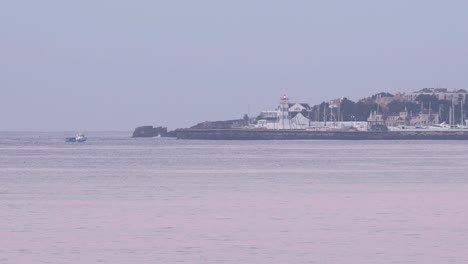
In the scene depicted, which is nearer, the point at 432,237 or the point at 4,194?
the point at 432,237

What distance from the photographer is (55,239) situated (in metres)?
24.9

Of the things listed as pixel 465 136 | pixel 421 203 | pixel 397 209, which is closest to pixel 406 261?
pixel 397 209

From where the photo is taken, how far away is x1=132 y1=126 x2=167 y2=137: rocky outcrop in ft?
637

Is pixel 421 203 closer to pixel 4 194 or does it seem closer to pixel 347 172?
pixel 4 194

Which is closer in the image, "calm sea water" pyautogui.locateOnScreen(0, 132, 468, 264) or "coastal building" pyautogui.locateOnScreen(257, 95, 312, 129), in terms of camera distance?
"calm sea water" pyautogui.locateOnScreen(0, 132, 468, 264)

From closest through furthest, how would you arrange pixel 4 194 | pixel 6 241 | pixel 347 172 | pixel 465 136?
1. pixel 6 241
2. pixel 4 194
3. pixel 347 172
4. pixel 465 136

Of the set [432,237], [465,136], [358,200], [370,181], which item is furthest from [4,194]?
[465,136]

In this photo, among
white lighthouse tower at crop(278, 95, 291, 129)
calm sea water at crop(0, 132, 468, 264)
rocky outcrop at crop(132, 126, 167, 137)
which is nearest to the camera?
calm sea water at crop(0, 132, 468, 264)

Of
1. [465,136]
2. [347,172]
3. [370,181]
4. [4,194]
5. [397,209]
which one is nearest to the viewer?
[397,209]

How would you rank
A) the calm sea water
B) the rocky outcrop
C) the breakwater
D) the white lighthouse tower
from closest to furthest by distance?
1. the calm sea water
2. the breakwater
3. the white lighthouse tower
4. the rocky outcrop

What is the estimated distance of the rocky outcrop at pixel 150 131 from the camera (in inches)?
7648

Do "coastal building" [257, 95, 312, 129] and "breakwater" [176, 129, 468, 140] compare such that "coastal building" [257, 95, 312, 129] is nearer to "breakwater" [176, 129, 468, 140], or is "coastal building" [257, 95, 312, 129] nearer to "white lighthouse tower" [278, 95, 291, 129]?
"white lighthouse tower" [278, 95, 291, 129]

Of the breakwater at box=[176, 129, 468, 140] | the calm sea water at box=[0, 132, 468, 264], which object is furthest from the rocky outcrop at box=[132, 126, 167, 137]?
the calm sea water at box=[0, 132, 468, 264]

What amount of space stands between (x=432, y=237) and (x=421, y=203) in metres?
9.02
